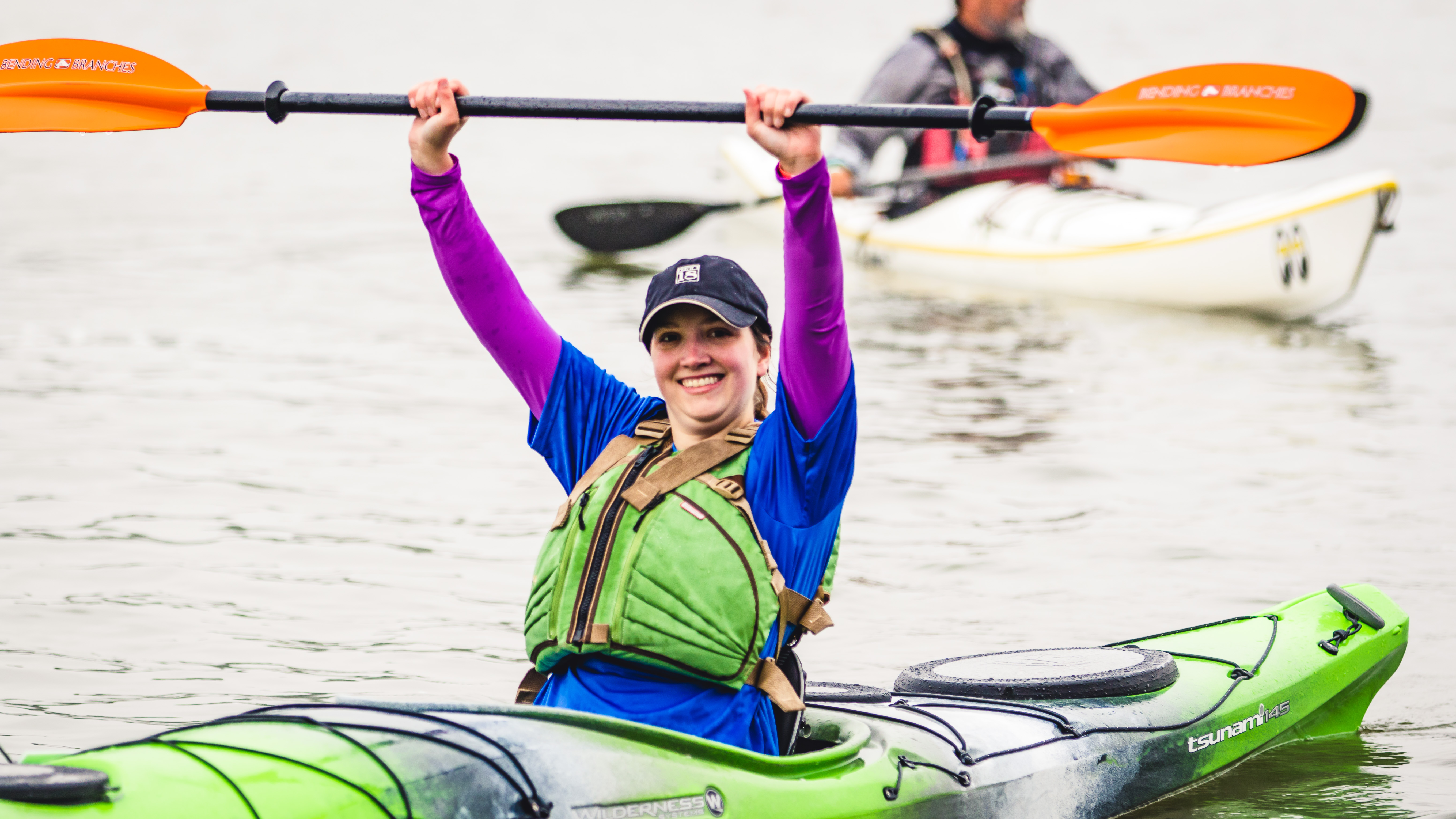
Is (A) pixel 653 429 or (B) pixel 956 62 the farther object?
(B) pixel 956 62

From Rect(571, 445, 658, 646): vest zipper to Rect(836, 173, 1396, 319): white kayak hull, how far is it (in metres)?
6.95

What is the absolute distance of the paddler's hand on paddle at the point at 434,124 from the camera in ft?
8.20

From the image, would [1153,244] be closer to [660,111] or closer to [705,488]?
[660,111]

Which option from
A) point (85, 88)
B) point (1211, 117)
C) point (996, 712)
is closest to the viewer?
point (1211, 117)

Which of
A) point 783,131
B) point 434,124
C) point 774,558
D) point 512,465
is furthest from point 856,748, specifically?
point 512,465

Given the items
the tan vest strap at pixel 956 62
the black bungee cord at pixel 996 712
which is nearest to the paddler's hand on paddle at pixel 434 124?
the black bungee cord at pixel 996 712

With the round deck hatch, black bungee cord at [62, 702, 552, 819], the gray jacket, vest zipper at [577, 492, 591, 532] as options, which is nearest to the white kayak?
the gray jacket

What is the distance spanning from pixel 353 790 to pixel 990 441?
4.79 meters

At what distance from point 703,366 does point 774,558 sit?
0.98 feet

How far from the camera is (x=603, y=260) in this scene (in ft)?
37.7

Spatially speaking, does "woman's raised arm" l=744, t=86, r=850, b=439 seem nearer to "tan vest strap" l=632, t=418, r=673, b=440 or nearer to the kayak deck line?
"tan vest strap" l=632, t=418, r=673, b=440

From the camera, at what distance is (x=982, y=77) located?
9.30 metres

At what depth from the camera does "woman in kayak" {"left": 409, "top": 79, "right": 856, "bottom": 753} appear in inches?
88.8

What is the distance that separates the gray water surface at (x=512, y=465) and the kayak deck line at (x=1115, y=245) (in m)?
0.28
